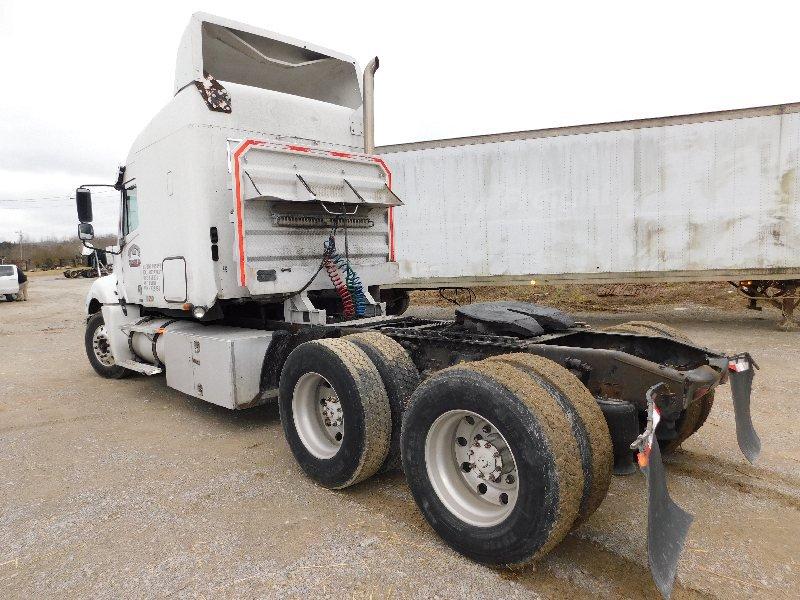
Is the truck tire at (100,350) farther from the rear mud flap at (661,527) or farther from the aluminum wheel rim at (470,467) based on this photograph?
the rear mud flap at (661,527)

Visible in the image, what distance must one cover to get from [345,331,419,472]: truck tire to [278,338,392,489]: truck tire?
1.9 inches

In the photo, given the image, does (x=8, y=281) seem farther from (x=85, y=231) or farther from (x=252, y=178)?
(x=252, y=178)

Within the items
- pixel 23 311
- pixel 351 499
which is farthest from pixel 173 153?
pixel 23 311

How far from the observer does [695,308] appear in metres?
13.7

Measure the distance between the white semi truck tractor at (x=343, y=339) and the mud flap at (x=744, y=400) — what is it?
0.05 ft

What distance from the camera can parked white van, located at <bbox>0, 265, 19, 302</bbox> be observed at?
2152 centimetres

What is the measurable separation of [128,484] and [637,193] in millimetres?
9445

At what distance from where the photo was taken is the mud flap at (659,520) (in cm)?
233

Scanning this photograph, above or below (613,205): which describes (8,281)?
below

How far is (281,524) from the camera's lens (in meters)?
3.33

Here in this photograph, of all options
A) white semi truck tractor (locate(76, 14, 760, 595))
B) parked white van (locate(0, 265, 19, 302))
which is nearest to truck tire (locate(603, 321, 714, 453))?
white semi truck tractor (locate(76, 14, 760, 595))

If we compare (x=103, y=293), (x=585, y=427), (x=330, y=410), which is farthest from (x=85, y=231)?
(x=585, y=427)

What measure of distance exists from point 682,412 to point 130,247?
6414 millimetres

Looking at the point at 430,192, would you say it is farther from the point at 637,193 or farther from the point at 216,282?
the point at 216,282
